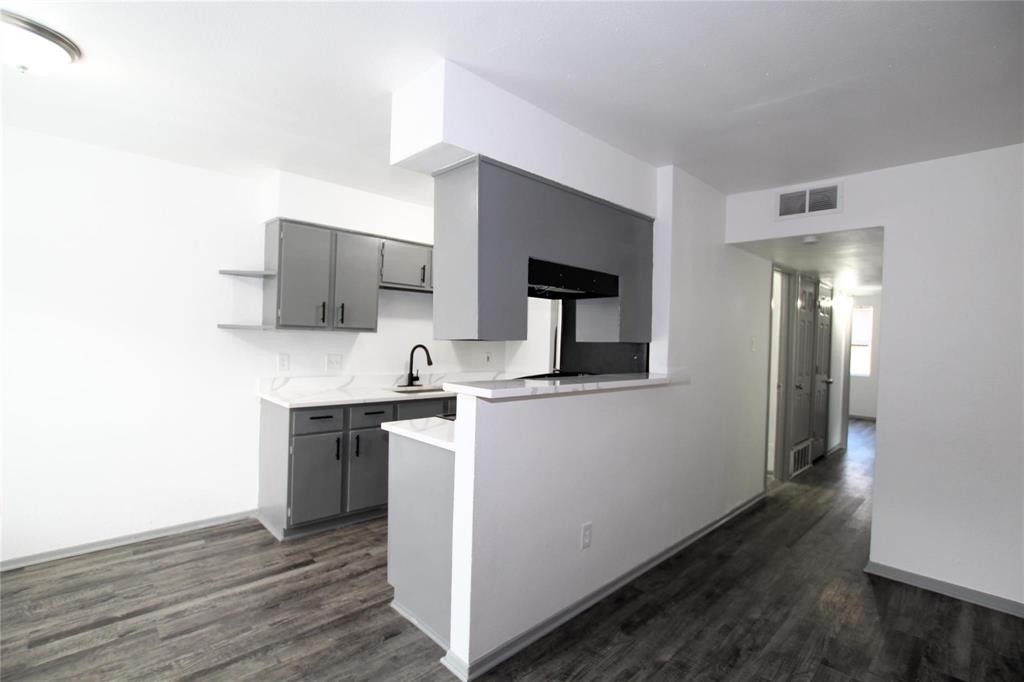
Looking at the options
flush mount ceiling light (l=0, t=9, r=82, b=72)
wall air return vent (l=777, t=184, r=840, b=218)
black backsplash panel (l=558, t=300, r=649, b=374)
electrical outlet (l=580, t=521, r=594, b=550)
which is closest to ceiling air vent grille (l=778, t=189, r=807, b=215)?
wall air return vent (l=777, t=184, r=840, b=218)

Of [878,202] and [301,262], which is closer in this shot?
[878,202]

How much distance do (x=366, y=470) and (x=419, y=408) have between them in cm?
59

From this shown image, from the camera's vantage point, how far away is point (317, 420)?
3387mm

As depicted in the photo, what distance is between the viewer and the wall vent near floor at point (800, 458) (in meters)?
5.15

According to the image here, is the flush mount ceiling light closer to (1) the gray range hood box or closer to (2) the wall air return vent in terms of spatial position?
(1) the gray range hood box

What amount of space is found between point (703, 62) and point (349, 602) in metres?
2.98

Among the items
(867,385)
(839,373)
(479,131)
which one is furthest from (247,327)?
(867,385)

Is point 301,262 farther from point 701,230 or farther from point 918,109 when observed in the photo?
point 918,109

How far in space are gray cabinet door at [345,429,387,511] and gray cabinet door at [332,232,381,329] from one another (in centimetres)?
85

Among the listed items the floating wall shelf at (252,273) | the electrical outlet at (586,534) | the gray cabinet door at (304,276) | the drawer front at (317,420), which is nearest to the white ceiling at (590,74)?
the gray cabinet door at (304,276)

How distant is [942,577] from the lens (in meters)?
2.87

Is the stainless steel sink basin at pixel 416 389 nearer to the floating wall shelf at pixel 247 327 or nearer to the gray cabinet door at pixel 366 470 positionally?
the gray cabinet door at pixel 366 470

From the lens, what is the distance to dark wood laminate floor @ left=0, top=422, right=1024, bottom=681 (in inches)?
82.9

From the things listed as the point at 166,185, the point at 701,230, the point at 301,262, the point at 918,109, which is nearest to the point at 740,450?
the point at 701,230
